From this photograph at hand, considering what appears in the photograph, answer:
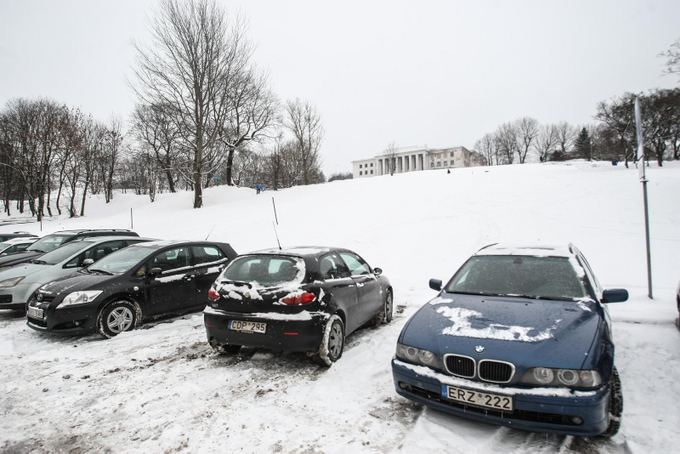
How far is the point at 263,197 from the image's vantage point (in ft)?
100

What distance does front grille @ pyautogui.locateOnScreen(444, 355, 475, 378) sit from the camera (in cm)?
312

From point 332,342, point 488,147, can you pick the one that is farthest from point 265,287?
point 488,147

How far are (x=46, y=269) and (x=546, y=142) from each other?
293 ft

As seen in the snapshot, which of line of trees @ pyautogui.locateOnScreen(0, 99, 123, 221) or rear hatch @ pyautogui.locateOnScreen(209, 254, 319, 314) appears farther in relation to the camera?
line of trees @ pyautogui.locateOnScreen(0, 99, 123, 221)

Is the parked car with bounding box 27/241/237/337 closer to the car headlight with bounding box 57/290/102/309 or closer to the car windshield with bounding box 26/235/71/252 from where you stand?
the car headlight with bounding box 57/290/102/309

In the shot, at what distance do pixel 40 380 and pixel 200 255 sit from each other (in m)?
3.36

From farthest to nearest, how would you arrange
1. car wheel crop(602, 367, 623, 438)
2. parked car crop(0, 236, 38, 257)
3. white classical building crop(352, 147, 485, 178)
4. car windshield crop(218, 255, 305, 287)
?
white classical building crop(352, 147, 485, 178), parked car crop(0, 236, 38, 257), car windshield crop(218, 255, 305, 287), car wheel crop(602, 367, 623, 438)

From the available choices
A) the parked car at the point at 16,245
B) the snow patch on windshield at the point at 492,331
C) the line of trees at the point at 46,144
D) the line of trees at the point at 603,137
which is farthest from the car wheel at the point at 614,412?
the line of trees at the point at 46,144

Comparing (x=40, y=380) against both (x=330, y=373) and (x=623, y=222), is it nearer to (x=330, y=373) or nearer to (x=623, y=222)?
A: (x=330, y=373)

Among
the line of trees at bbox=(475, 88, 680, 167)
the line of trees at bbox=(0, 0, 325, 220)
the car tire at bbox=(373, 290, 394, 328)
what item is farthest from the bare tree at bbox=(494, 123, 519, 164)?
the car tire at bbox=(373, 290, 394, 328)

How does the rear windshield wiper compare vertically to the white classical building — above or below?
below

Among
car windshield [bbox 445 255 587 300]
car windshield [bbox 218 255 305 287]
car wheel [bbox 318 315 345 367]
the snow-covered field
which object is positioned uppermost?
car windshield [bbox 218 255 305 287]

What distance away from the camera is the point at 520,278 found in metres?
4.40

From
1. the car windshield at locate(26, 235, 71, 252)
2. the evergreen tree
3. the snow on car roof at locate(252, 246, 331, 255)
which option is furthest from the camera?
the evergreen tree
